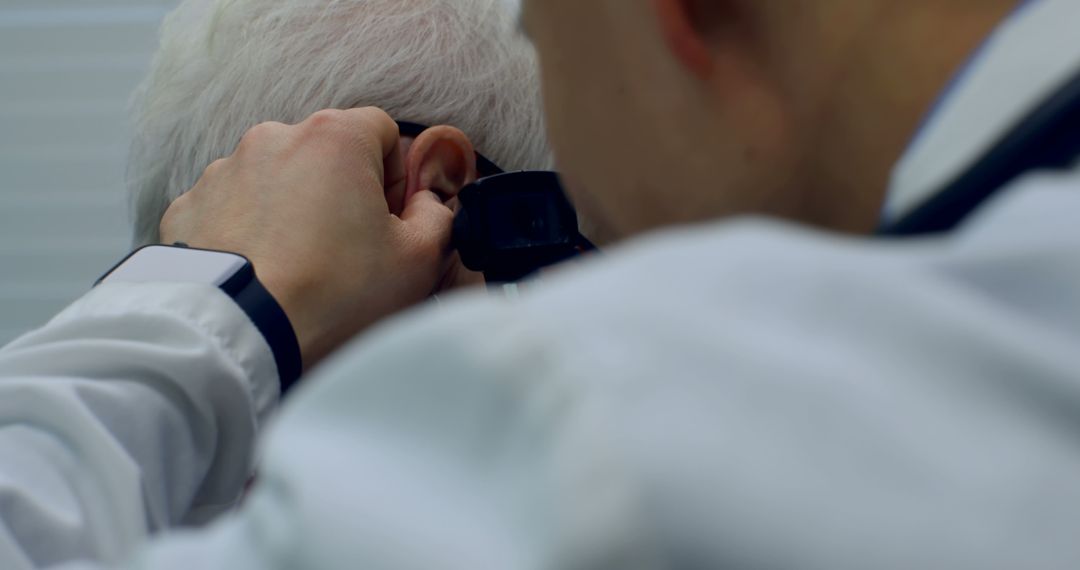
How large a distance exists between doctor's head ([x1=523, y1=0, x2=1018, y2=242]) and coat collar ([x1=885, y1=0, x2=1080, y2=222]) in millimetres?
71

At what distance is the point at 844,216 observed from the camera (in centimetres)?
63

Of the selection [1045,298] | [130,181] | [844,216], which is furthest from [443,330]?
[130,181]

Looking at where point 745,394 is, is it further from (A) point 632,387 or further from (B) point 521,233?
(B) point 521,233

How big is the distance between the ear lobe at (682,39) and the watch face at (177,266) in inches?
23.2

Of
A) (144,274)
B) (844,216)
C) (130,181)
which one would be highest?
(844,216)

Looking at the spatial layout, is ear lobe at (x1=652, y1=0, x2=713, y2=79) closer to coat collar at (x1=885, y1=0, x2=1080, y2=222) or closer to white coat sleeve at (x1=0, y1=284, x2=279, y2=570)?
coat collar at (x1=885, y1=0, x2=1080, y2=222)

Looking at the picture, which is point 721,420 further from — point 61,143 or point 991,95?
point 61,143

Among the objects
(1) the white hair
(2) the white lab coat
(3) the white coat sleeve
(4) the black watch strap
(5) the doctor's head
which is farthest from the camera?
(1) the white hair

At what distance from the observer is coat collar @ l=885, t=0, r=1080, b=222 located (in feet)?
1.50

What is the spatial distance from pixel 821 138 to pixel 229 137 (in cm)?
97

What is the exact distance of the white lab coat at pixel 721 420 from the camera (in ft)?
1.14

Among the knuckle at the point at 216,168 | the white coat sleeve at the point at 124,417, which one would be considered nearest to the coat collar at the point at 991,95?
the white coat sleeve at the point at 124,417

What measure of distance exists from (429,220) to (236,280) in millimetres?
254

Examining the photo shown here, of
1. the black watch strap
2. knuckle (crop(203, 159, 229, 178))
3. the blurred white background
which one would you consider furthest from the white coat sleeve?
the blurred white background
